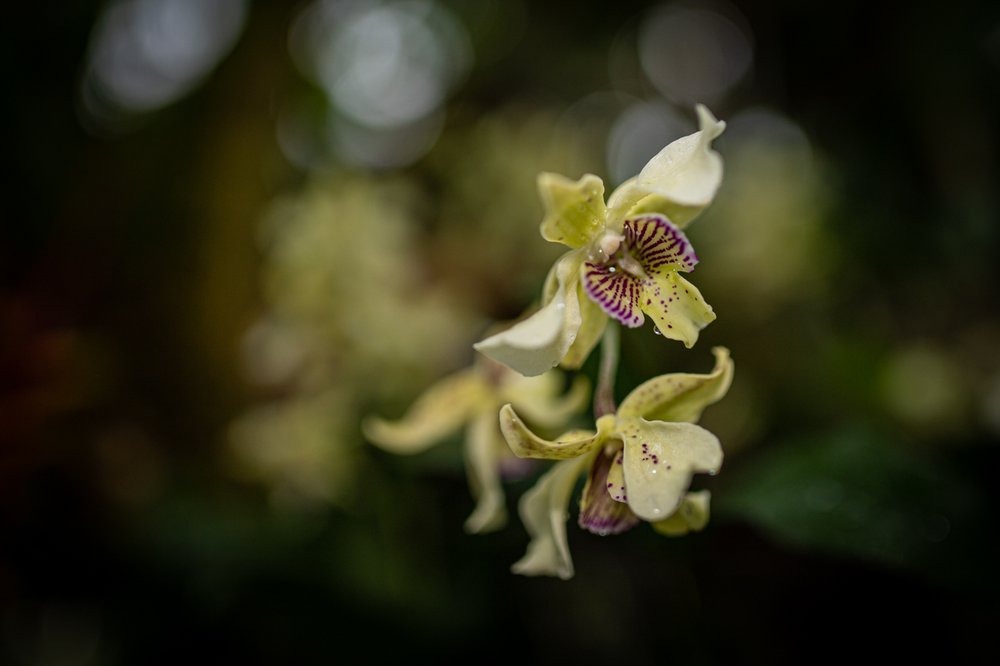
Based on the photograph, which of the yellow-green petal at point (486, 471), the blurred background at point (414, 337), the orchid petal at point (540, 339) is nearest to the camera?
the orchid petal at point (540, 339)

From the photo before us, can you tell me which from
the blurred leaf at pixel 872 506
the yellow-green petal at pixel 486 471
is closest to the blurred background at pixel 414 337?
the blurred leaf at pixel 872 506

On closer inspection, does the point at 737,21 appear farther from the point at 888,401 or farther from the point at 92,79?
the point at 92,79

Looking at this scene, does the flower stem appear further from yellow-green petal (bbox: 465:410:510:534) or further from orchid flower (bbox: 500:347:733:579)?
yellow-green petal (bbox: 465:410:510:534)

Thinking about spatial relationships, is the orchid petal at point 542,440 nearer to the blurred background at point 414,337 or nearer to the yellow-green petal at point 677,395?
the yellow-green petal at point 677,395

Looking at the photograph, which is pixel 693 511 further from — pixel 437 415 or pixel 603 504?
pixel 437 415

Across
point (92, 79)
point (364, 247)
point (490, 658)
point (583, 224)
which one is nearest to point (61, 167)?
point (92, 79)

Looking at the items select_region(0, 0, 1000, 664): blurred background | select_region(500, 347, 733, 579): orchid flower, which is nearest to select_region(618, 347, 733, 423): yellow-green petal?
select_region(500, 347, 733, 579): orchid flower
